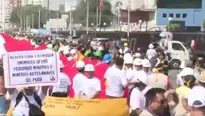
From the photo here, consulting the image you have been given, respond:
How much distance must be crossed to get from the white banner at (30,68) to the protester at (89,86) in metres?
3.79

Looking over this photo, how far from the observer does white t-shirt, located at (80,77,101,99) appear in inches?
453

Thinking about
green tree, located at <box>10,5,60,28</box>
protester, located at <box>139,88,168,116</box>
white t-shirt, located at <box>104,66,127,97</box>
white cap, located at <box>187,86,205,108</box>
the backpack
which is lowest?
green tree, located at <box>10,5,60,28</box>

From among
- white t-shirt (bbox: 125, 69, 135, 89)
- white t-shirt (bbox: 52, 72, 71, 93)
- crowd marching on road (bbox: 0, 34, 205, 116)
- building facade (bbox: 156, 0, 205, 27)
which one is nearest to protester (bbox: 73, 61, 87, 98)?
crowd marching on road (bbox: 0, 34, 205, 116)

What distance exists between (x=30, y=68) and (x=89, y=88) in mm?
4067

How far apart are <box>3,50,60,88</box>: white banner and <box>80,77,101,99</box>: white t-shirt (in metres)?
3.81

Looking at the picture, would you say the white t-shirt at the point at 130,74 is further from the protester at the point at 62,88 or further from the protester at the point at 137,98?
the protester at the point at 137,98

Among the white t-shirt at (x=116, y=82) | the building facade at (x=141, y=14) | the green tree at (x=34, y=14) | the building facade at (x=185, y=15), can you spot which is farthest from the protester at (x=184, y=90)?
the green tree at (x=34, y=14)

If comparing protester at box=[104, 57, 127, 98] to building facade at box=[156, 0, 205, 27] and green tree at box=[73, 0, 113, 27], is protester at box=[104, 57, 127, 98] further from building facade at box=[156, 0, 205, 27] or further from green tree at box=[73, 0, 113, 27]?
green tree at box=[73, 0, 113, 27]

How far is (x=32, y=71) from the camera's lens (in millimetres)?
7508

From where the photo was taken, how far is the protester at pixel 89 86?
453 inches

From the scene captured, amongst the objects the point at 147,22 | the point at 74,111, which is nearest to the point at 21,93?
the point at 74,111

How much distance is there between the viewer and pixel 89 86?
454 inches

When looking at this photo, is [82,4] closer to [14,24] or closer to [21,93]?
[14,24]

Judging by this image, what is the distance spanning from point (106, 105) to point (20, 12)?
171m
